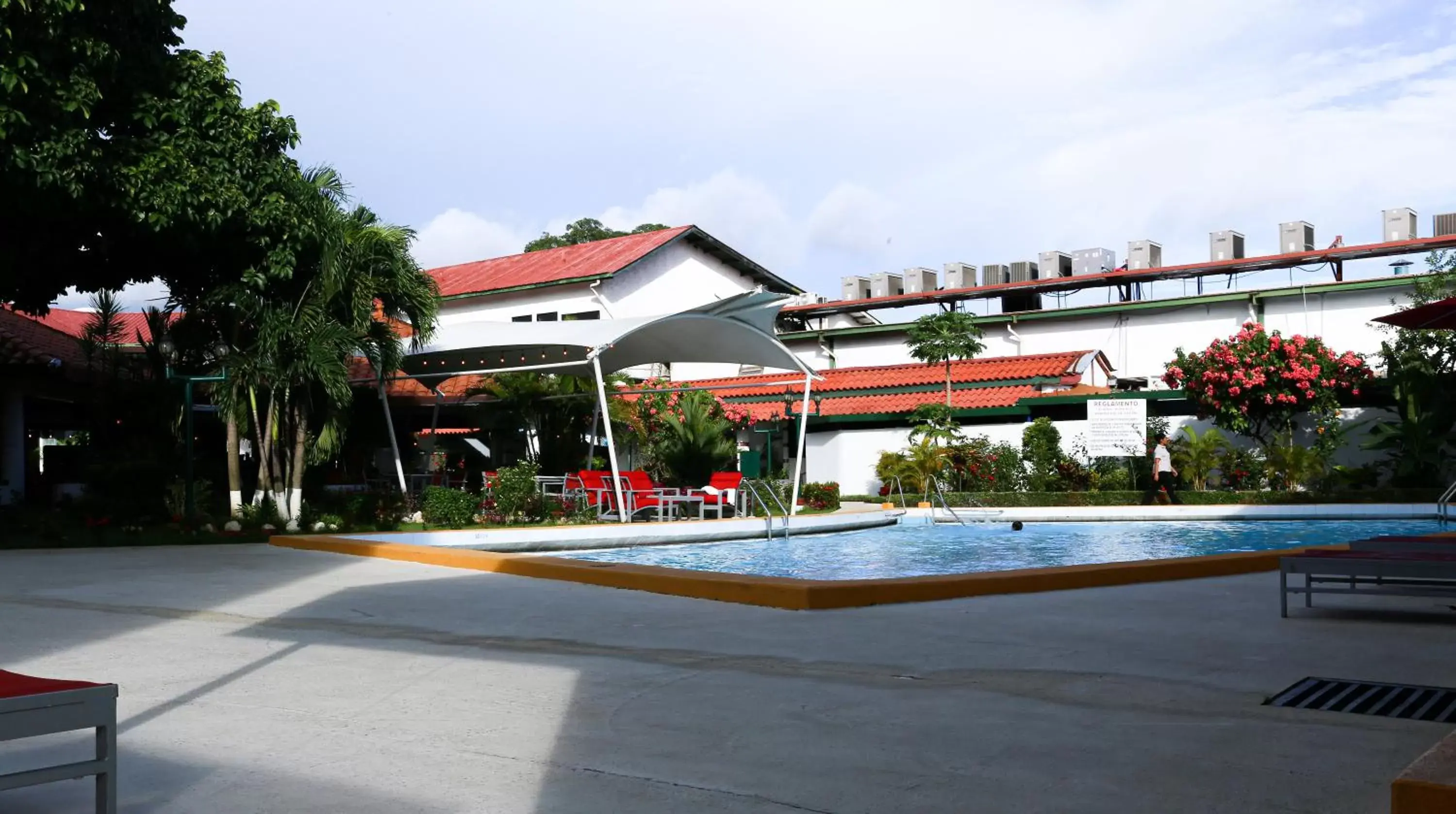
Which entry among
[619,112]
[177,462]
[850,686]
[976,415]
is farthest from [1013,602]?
[976,415]

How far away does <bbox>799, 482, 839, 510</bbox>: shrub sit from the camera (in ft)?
79.8

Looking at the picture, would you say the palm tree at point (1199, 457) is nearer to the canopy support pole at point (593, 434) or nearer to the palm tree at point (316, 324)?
the canopy support pole at point (593, 434)

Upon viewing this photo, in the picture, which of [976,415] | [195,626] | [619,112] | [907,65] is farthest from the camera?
[976,415]

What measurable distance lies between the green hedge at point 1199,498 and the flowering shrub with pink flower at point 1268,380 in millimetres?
2346

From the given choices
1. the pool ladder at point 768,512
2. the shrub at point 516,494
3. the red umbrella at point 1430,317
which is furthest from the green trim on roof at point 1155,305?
the red umbrella at point 1430,317

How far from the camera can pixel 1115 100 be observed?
17.2m

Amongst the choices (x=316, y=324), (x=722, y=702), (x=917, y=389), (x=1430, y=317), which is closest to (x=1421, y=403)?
(x=917, y=389)

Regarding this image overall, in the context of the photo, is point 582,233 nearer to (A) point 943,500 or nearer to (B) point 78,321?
(B) point 78,321

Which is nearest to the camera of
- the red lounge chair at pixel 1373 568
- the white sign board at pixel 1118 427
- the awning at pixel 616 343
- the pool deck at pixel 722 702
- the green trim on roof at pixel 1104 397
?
the pool deck at pixel 722 702

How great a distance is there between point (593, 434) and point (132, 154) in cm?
1051

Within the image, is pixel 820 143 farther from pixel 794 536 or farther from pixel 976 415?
pixel 976 415

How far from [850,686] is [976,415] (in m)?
23.4

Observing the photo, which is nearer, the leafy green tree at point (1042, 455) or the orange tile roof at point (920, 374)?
the leafy green tree at point (1042, 455)

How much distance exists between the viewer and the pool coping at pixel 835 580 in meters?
9.55
